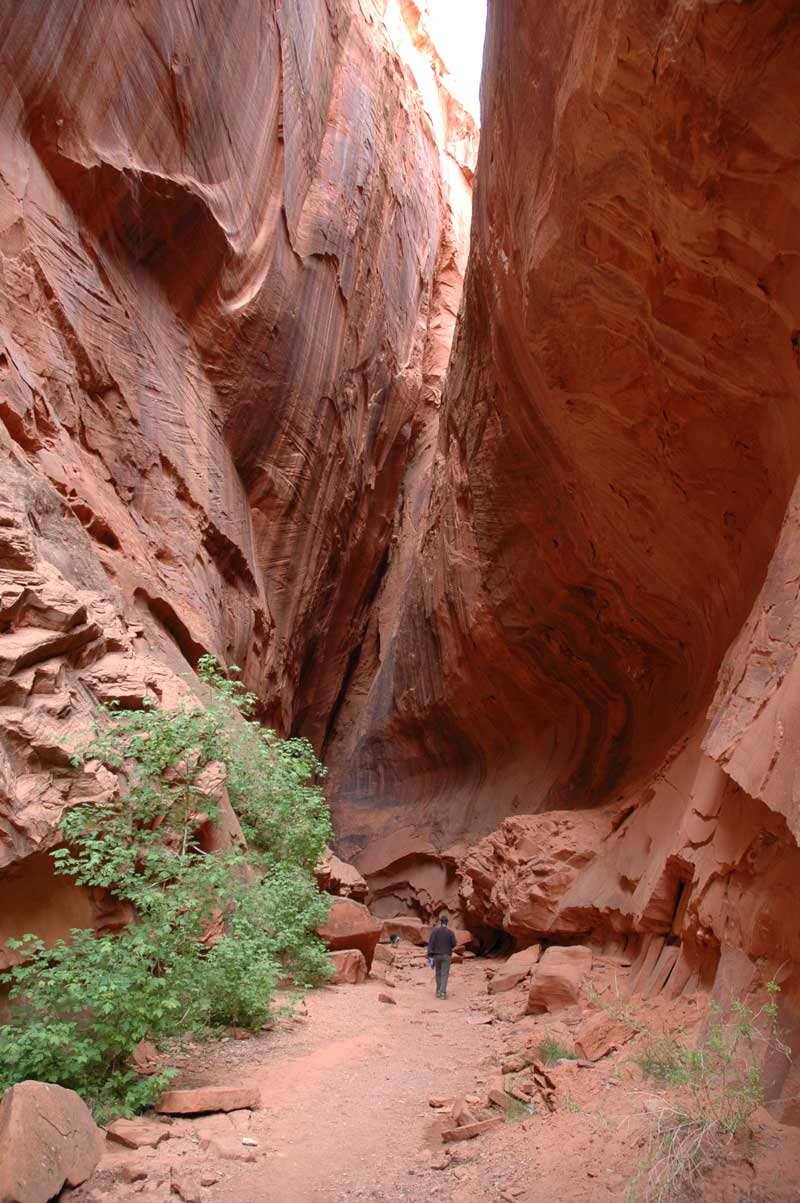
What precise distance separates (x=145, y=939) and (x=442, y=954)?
214 inches

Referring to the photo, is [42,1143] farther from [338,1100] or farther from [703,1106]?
[703,1106]

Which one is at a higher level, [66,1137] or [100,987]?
[100,987]

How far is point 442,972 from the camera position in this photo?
945 centimetres


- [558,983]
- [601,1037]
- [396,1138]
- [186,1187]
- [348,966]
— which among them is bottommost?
[348,966]

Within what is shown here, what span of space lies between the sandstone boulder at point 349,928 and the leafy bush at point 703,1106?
18.7 ft

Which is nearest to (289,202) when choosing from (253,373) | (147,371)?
(253,373)

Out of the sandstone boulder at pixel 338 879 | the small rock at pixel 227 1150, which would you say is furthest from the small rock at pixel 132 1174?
the sandstone boulder at pixel 338 879

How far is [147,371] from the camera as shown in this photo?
1220cm

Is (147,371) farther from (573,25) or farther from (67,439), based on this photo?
(573,25)

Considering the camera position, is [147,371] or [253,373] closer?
[147,371]

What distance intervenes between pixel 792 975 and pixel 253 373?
13324mm

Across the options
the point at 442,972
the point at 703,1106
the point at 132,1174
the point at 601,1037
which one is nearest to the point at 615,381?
the point at 601,1037

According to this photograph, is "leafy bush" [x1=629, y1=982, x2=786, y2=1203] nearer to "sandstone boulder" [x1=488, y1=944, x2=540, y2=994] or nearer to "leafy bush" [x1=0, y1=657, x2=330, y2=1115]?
"leafy bush" [x1=0, y1=657, x2=330, y2=1115]

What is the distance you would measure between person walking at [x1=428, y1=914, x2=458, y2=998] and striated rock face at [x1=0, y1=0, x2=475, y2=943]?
456 cm
